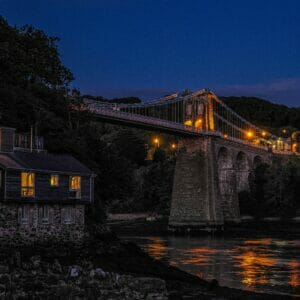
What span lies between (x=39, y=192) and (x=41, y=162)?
174 cm

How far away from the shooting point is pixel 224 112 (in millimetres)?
121438

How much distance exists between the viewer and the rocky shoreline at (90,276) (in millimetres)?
21062

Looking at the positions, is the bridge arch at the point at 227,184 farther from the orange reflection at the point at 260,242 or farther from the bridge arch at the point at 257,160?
the orange reflection at the point at 260,242

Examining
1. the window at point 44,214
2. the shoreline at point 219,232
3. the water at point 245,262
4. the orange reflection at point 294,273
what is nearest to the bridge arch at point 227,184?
the shoreline at point 219,232

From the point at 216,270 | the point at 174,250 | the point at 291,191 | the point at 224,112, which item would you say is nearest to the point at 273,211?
the point at 291,191

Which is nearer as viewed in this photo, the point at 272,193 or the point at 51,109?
the point at 51,109

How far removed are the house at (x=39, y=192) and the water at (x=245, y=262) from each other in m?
7.83

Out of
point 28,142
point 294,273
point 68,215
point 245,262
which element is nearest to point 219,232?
point 245,262

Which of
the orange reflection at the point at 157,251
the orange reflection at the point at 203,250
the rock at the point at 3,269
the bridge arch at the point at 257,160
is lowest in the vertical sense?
the orange reflection at the point at 203,250

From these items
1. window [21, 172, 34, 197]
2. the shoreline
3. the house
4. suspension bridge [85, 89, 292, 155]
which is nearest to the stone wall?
the house

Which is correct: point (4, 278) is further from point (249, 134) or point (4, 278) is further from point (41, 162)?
point (249, 134)

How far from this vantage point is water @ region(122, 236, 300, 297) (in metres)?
32.8

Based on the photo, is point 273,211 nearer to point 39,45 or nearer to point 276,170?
point 276,170

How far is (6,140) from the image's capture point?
96.2ft
